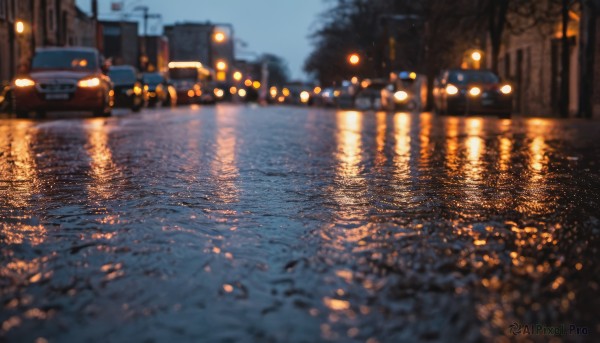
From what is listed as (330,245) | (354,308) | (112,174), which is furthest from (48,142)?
(354,308)

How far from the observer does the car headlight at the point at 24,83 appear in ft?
71.9

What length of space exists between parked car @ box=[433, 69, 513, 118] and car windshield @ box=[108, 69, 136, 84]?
430 inches

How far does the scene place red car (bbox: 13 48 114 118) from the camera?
21922 millimetres

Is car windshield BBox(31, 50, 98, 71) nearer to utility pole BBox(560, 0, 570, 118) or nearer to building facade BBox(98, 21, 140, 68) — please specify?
utility pole BBox(560, 0, 570, 118)

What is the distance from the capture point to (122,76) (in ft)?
107

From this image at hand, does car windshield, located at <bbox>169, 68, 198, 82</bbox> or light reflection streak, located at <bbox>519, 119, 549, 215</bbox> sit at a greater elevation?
car windshield, located at <bbox>169, 68, 198, 82</bbox>

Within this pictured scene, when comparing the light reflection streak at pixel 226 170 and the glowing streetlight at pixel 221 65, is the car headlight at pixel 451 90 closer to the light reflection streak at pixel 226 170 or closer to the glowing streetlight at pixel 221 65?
the light reflection streak at pixel 226 170

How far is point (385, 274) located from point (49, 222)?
224 cm

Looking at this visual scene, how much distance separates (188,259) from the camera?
3828 mm

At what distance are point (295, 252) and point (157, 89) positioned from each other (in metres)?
38.7

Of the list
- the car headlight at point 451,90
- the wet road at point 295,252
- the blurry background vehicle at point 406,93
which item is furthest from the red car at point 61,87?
the blurry background vehicle at point 406,93

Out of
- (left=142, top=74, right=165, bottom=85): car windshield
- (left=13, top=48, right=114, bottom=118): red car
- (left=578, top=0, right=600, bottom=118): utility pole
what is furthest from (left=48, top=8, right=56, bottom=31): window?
(left=578, top=0, right=600, bottom=118): utility pole

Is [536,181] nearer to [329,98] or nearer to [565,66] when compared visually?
[565,66]

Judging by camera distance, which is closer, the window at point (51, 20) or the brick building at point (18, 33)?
the brick building at point (18, 33)
